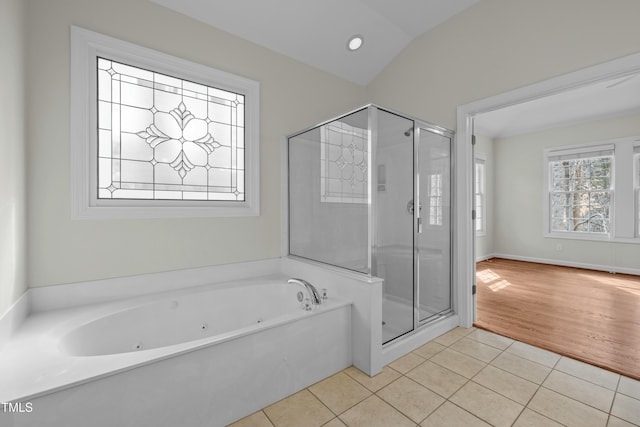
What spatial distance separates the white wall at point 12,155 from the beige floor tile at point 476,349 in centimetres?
→ 284

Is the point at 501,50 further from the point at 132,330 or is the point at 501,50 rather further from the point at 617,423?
the point at 132,330

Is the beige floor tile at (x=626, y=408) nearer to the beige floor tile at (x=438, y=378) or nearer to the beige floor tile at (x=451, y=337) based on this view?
the beige floor tile at (x=438, y=378)

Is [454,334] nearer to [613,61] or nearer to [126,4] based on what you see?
[613,61]

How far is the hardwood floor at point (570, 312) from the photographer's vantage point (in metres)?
2.15


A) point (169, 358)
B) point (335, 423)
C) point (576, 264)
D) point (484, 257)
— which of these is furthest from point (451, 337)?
point (576, 264)

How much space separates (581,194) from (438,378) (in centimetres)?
507

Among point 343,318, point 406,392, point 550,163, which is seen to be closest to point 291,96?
point 343,318

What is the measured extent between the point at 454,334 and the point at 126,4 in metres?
3.59

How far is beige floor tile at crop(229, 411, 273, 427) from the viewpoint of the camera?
4.75ft

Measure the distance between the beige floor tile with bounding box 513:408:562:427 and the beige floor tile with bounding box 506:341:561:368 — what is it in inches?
25.4

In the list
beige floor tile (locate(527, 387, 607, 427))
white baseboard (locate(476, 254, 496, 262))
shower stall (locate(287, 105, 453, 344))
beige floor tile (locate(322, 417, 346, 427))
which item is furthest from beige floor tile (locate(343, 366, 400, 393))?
white baseboard (locate(476, 254, 496, 262))

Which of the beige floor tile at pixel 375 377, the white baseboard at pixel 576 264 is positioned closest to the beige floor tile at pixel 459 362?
the beige floor tile at pixel 375 377

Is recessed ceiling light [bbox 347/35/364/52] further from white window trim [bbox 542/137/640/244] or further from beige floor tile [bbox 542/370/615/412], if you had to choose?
white window trim [bbox 542/137/640/244]

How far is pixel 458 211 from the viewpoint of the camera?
2605 mm
